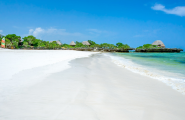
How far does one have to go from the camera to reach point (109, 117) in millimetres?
2125

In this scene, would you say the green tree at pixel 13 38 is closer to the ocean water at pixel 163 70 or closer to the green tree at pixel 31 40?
the green tree at pixel 31 40

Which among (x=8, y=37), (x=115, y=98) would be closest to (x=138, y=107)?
(x=115, y=98)

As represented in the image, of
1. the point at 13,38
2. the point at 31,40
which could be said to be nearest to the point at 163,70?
the point at 31,40

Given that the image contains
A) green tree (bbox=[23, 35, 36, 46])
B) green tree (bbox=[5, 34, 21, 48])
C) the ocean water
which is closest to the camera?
the ocean water

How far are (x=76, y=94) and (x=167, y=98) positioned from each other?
2.23 m

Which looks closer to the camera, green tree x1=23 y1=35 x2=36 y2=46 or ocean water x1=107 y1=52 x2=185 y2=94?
ocean water x1=107 y1=52 x2=185 y2=94

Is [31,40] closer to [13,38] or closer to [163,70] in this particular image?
[13,38]

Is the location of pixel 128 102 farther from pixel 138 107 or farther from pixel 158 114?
pixel 158 114

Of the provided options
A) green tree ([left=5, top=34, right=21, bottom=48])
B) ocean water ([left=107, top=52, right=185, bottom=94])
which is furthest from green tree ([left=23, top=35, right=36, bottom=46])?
ocean water ([left=107, top=52, right=185, bottom=94])

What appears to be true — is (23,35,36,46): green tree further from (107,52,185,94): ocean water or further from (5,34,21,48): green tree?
(107,52,185,94): ocean water

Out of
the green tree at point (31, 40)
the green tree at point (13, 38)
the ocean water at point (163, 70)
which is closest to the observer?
the ocean water at point (163, 70)

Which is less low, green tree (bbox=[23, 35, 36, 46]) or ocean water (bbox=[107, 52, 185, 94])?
green tree (bbox=[23, 35, 36, 46])

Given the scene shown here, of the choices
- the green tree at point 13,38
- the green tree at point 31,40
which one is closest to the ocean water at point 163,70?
the green tree at point 13,38

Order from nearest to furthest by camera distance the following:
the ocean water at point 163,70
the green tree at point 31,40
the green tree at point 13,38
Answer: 1. the ocean water at point 163,70
2. the green tree at point 13,38
3. the green tree at point 31,40
